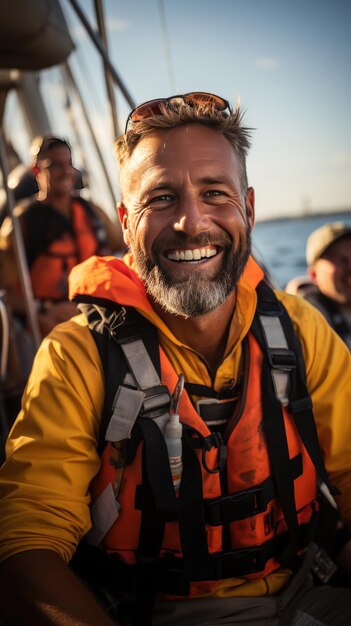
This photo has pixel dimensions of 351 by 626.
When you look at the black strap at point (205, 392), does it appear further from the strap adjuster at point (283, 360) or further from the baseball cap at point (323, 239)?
the baseball cap at point (323, 239)

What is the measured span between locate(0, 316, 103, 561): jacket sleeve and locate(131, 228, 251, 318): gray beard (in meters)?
0.32

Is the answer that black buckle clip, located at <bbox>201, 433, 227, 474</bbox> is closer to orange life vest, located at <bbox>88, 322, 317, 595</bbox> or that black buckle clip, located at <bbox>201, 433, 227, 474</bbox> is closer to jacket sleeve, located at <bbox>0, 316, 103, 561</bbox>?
orange life vest, located at <bbox>88, 322, 317, 595</bbox>

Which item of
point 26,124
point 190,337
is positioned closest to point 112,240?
point 190,337

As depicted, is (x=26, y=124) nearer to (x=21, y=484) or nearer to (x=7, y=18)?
(x=7, y=18)

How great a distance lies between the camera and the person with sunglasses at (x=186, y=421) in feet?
5.32

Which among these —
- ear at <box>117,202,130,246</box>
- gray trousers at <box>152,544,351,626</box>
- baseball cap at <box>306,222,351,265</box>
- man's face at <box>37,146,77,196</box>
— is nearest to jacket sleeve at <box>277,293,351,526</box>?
gray trousers at <box>152,544,351,626</box>

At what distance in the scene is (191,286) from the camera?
181cm

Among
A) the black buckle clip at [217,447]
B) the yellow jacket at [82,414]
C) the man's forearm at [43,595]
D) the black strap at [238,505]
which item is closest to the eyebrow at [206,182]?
the yellow jacket at [82,414]

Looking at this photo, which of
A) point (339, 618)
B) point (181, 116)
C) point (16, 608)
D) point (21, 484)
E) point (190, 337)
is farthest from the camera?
point (190, 337)

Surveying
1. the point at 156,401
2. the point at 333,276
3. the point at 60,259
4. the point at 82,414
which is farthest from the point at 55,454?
the point at 60,259

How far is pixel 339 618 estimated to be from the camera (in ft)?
5.59

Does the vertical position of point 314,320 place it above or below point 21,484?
above

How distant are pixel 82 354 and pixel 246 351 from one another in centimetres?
62

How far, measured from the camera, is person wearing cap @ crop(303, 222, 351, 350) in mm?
3480
